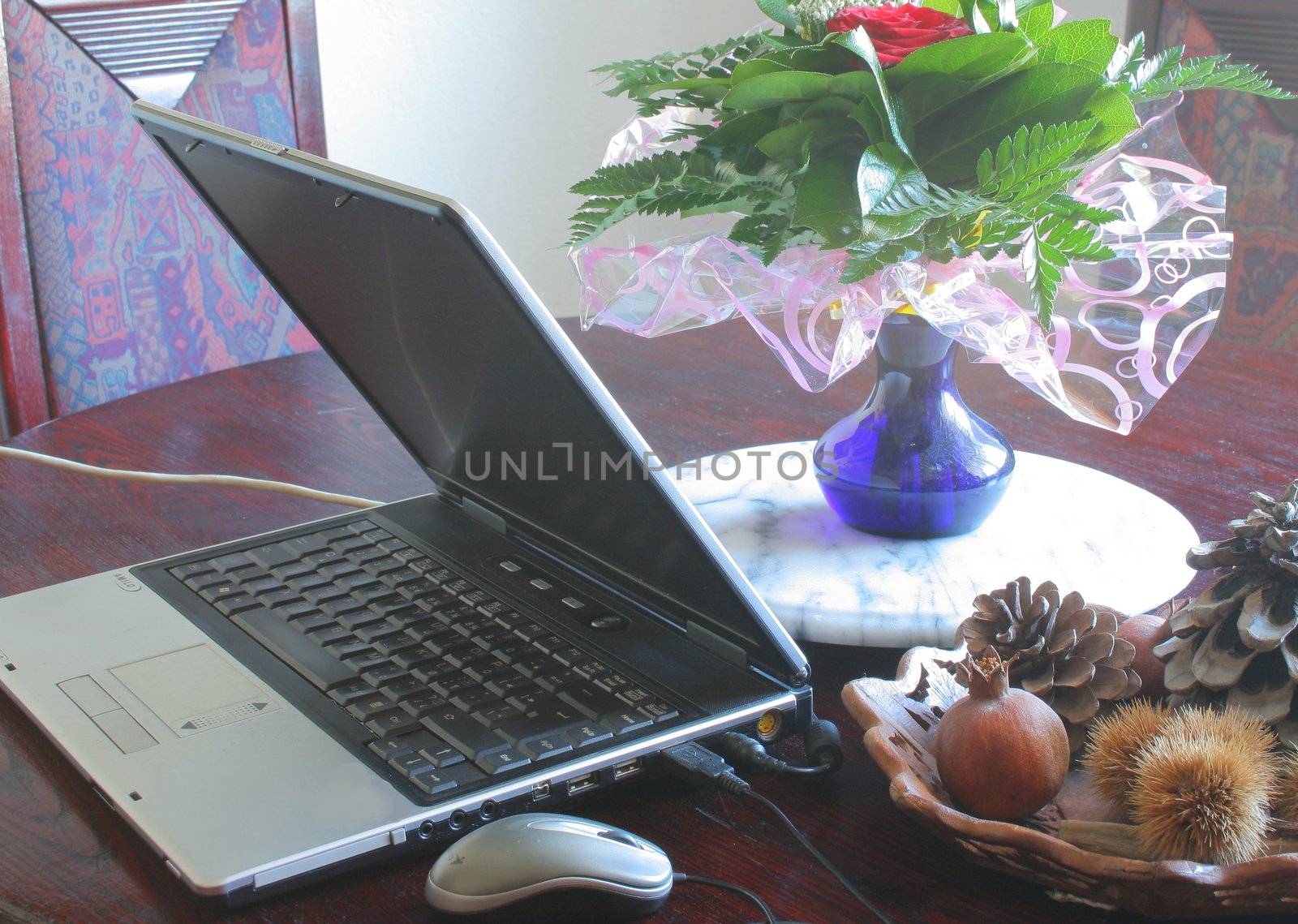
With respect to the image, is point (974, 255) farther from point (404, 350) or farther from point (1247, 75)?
point (404, 350)

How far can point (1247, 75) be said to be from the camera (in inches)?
32.4

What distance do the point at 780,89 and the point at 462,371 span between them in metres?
0.24

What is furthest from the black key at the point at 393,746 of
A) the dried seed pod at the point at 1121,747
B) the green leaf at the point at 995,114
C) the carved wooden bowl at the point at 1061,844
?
the green leaf at the point at 995,114

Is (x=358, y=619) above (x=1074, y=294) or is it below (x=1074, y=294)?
below

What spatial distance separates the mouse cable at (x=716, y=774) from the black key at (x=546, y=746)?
5 centimetres

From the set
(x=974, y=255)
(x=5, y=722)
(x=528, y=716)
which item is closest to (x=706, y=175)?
(x=974, y=255)

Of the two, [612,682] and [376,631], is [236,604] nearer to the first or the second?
[376,631]

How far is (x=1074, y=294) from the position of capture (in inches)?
32.4

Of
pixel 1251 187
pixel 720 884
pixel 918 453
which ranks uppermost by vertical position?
pixel 1251 187

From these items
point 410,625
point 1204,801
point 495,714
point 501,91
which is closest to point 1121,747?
point 1204,801

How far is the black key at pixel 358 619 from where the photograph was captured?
2.45 ft

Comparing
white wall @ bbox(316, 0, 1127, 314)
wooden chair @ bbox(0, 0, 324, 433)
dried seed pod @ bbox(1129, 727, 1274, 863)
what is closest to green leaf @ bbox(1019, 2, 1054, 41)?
dried seed pod @ bbox(1129, 727, 1274, 863)

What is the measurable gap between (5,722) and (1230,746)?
59 centimetres

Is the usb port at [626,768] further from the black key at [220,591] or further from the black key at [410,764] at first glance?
the black key at [220,591]
